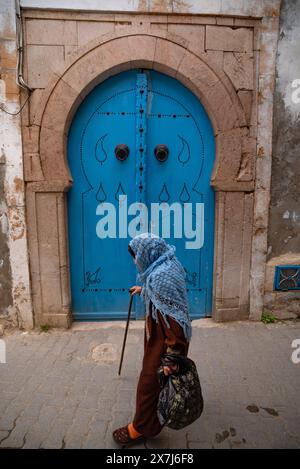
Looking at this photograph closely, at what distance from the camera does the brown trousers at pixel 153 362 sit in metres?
1.92

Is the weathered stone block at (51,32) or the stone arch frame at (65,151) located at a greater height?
the weathered stone block at (51,32)

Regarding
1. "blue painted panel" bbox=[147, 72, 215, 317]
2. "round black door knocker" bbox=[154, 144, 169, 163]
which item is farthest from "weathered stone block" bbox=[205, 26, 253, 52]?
"round black door knocker" bbox=[154, 144, 169, 163]

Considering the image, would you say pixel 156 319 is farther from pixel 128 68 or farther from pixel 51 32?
pixel 51 32

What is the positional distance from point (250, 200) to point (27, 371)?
312 cm

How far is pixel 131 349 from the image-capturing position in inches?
135

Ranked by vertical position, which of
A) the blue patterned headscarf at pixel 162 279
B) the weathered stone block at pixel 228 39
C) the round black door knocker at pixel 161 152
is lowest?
the blue patterned headscarf at pixel 162 279

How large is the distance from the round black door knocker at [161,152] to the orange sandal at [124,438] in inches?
111

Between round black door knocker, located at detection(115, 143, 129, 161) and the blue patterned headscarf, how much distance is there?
1.95m

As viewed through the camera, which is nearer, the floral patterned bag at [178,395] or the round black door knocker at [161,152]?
the floral patterned bag at [178,395]

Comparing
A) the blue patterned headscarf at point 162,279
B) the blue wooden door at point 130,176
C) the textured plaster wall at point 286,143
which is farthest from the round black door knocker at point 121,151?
the blue patterned headscarf at point 162,279

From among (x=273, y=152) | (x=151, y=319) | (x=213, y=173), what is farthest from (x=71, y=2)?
(x=151, y=319)

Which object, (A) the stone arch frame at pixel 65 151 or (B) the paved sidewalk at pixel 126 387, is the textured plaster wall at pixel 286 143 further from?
(B) the paved sidewalk at pixel 126 387

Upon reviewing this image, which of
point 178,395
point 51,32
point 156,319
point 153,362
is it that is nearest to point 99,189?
point 51,32
